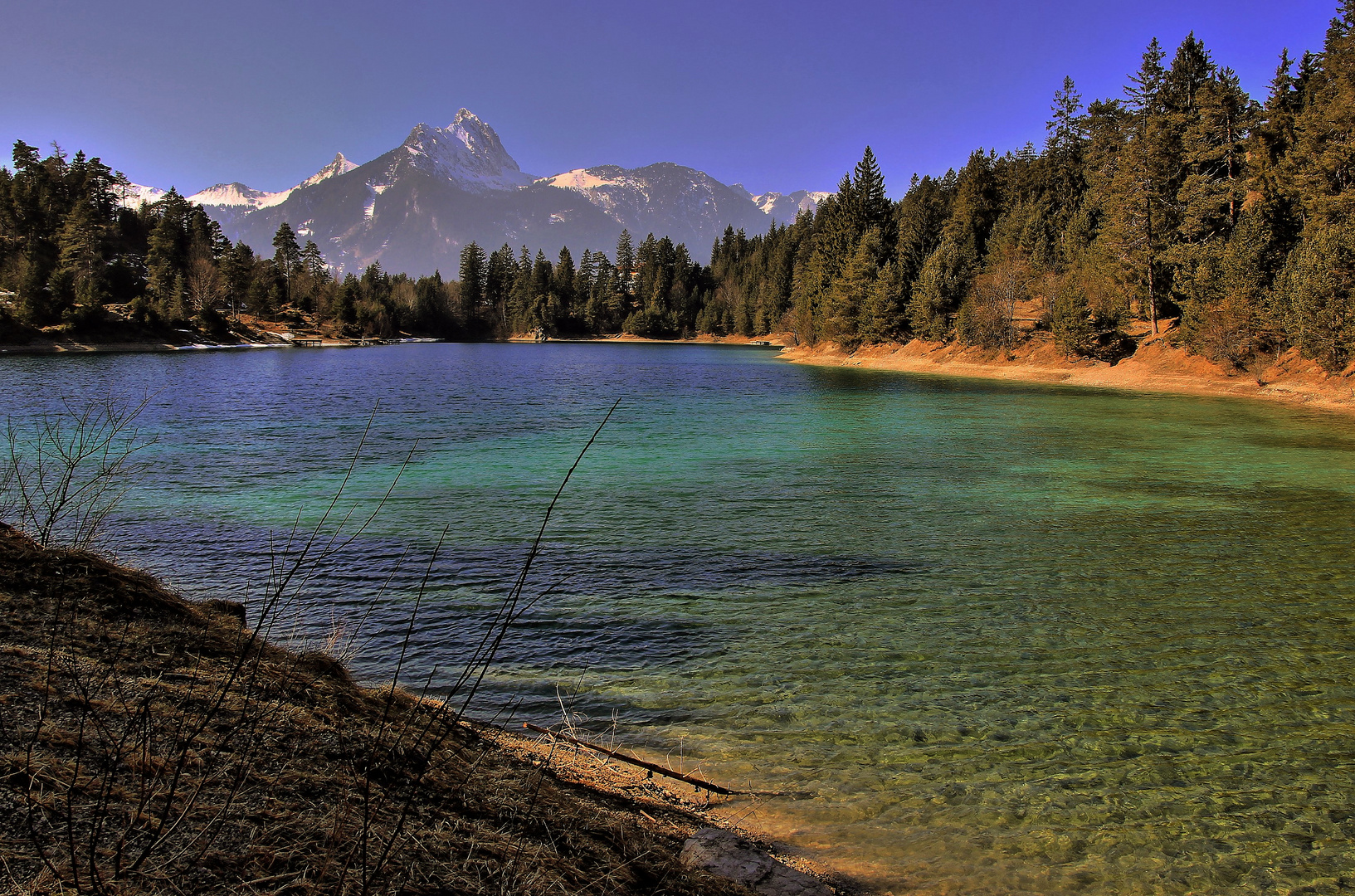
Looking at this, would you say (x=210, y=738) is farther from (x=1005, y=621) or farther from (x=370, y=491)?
(x=370, y=491)

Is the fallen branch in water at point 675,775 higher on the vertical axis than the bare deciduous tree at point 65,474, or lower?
lower

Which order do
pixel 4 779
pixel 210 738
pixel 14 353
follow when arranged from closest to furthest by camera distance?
1. pixel 4 779
2. pixel 210 738
3. pixel 14 353

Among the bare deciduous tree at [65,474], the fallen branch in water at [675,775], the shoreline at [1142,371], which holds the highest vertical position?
the shoreline at [1142,371]

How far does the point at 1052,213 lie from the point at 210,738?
10255cm

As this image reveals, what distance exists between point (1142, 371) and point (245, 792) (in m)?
59.1

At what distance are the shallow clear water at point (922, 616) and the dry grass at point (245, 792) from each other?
1.23 meters

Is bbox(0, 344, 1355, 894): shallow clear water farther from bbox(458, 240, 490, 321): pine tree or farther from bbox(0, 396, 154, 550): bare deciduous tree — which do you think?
bbox(458, 240, 490, 321): pine tree

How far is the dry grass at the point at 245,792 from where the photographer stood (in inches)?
99.4

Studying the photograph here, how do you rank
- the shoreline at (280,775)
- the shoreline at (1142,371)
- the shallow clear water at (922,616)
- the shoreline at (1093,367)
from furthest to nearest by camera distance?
1. the shoreline at (1093,367)
2. the shoreline at (1142,371)
3. the shallow clear water at (922,616)
4. the shoreline at (280,775)

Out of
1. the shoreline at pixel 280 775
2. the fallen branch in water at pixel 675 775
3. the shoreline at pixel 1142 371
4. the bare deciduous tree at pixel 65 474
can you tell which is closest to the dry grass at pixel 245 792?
the shoreline at pixel 280 775

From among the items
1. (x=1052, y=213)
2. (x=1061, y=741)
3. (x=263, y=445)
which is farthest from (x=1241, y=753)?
(x=1052, y=213)

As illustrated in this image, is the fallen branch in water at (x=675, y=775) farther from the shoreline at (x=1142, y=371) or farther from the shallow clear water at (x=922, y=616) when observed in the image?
the shoreline at (x=1142, y=371)

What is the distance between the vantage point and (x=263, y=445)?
23422mm

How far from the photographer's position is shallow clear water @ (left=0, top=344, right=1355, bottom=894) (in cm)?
516
